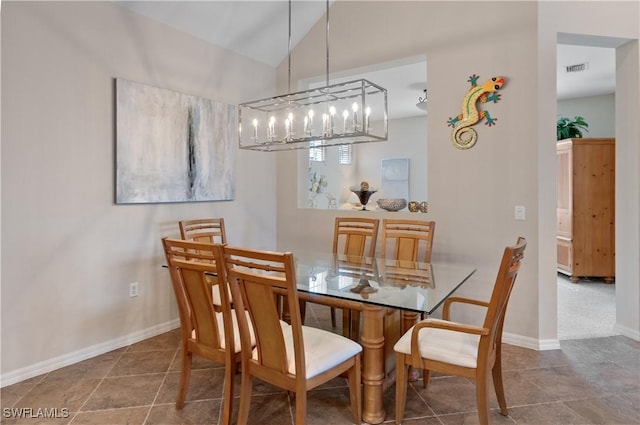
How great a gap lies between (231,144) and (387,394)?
2.81m

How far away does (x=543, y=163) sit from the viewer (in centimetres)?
299

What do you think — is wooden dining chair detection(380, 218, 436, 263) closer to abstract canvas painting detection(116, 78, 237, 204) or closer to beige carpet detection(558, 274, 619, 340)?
beige carpet detection(558, 274, 619, 340)

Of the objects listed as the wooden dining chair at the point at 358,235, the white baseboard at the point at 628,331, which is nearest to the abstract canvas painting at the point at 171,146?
the wooden dining chair at the point at 358,235

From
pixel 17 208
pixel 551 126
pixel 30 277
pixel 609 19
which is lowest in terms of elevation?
pixel 30 277

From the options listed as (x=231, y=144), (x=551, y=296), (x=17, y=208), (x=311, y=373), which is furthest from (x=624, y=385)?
(x=17, y=208)

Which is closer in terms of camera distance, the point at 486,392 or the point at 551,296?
the point at 486,392

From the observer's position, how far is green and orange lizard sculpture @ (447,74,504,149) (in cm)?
316

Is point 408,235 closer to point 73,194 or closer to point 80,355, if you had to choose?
point 73,194

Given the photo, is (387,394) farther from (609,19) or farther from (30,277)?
(609,19)

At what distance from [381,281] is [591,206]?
14.0ft

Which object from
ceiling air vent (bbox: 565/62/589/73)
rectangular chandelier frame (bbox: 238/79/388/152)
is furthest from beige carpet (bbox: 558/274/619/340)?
ceiling air vent (bbox: 565/62/589/73)

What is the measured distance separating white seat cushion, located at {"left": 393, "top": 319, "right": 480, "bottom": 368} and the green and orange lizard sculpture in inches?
72.9

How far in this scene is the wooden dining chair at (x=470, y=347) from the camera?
176 centimetres

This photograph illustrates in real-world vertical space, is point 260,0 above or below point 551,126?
above
